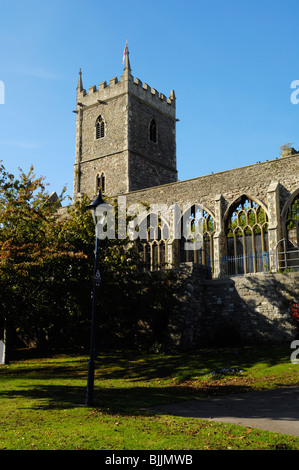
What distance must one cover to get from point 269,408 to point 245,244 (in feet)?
50.2

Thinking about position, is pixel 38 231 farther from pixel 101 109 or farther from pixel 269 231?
pixel 101 109

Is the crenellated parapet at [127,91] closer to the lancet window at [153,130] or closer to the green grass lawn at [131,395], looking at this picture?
the lancet window at [153,130]

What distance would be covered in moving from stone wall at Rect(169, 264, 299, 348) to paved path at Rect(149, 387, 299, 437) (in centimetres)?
634

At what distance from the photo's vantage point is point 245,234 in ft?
79.2

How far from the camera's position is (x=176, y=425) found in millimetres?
7785

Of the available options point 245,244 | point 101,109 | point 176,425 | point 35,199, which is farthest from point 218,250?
point 101,109

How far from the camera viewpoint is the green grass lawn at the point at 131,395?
6.76 meters

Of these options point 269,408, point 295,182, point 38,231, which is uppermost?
point 295,182

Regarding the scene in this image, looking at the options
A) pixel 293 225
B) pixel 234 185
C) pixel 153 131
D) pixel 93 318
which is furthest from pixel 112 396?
pixel 153 131

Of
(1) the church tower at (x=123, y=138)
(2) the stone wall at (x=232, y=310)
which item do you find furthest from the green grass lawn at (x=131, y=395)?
(1) the church tower at (x=123, y=138)

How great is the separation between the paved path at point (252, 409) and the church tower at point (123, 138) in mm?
25022

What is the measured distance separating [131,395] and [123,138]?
2751 centimetres

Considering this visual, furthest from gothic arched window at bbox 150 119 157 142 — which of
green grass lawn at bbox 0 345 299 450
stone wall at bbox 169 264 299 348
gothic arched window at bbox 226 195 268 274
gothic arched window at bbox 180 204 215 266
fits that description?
green grass lawn at bbox 0 345 299 450

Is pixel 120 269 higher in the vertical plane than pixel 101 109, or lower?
lower
